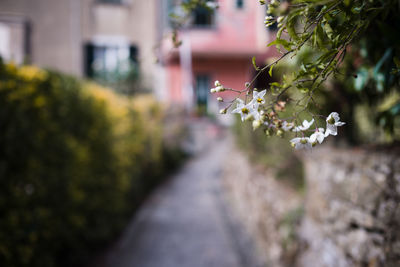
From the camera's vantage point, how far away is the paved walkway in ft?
13.5

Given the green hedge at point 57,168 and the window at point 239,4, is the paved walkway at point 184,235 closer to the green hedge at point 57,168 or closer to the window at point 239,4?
the green hedge at point 57,168

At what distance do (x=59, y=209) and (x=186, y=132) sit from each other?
874 cm

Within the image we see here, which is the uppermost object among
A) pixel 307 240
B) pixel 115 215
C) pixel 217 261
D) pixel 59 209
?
pixel 59 209

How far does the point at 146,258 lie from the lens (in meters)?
4.13

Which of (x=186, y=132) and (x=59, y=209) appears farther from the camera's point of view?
(x=186, y=132)

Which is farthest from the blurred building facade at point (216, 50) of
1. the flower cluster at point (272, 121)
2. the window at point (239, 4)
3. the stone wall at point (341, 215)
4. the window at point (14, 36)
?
the flower cluster at point (272, 121)

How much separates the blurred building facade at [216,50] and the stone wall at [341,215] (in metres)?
8.94

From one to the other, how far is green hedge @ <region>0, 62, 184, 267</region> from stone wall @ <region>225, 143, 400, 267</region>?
2329 mm

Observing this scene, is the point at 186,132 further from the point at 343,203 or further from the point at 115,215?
the point at 343,203

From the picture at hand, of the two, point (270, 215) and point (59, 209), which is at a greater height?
point (59, 209)

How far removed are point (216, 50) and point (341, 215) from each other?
1134 centimetres

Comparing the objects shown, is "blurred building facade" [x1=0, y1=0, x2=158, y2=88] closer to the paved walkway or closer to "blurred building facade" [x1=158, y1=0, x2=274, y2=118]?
"blurred building facade" [x1=158, y1=0, x2=274, y2=118]

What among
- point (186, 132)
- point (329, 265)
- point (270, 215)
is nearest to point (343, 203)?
point (329, 265)

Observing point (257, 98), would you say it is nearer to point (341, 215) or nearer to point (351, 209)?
point (351, 209)
